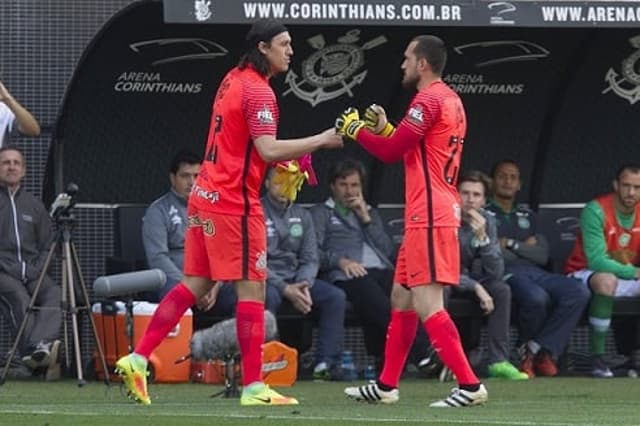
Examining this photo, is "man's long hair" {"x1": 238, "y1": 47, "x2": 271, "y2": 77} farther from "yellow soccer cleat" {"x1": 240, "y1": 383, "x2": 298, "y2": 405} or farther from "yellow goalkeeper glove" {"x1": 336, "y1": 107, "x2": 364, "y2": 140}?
"yellow soccer cleat" {"x1": 240, "y1": 383, "x2": 298, "y2": 405}

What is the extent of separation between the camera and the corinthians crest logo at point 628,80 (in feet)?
49.7

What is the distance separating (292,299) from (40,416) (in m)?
4.36

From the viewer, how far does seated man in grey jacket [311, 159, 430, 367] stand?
13.8m

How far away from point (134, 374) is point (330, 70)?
4.83 meters

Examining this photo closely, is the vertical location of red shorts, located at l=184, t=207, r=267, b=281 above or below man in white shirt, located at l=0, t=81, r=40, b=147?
below

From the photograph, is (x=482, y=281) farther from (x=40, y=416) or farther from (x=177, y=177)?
(x=40, y=416)

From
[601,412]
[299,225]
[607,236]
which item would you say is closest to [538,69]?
[607,236]

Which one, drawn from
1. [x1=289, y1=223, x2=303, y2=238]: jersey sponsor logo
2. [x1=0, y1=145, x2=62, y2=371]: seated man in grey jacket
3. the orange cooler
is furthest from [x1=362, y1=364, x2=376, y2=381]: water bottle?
[x1=0, y1=145, x2=62, y2=371]: seated man in grey jacket

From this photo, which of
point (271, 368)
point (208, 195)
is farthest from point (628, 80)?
point (208, 195)

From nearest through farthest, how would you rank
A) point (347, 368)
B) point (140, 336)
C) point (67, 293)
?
point (67, 293), point (140, 336), point (347, 368)

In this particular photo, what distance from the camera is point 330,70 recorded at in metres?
14.6

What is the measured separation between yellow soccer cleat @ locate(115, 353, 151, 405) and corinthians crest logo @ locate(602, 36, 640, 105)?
20.2ft

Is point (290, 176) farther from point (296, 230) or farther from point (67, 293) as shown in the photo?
point (296, 230)

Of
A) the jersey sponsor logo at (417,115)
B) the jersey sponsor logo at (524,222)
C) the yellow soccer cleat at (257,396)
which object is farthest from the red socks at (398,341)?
the jersey sponsor logo at (524,222)
